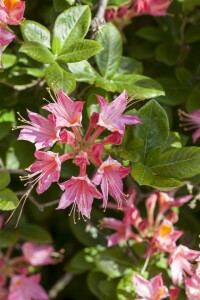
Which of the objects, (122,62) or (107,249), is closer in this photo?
(122,62)

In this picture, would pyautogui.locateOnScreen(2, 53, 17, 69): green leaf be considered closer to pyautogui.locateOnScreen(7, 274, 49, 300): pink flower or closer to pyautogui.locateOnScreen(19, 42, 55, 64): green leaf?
pyautogui.locateOnScreen(19, 42, 55, 64): green leaf

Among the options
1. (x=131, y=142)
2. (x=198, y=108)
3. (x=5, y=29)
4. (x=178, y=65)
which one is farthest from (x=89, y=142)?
(x=178, y=65)

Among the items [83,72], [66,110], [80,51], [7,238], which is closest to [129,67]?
[83,72]

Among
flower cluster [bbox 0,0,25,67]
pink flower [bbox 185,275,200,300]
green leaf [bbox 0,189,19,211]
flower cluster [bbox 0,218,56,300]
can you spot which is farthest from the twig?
flower cluster [bbox 0,0,25,67]

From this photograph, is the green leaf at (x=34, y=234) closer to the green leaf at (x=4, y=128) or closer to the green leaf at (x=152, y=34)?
the green leaf at (x=4, y=128)

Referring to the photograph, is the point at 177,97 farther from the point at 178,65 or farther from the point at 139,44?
the point at 139,44

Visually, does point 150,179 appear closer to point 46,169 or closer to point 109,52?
point 46,169
